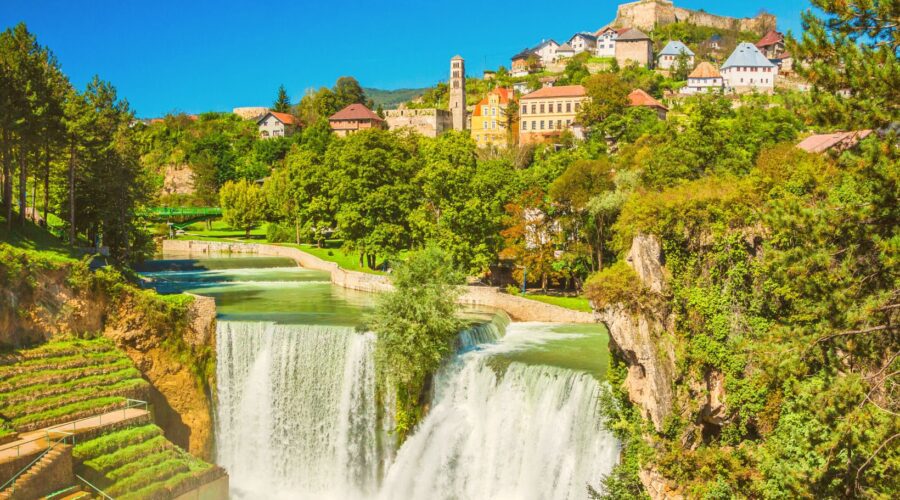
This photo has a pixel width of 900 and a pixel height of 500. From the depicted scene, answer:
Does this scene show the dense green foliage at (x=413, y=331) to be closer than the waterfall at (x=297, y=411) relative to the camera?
Yes

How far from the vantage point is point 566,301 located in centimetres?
3581

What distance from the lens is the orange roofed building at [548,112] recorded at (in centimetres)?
8225

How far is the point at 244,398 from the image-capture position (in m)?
29.5

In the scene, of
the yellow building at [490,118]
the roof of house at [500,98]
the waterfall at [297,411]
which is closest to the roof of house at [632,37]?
the roof of house at [500,98]

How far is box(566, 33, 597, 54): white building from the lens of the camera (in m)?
124

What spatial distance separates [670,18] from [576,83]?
4500 cm

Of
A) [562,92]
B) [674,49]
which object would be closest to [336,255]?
[562,92]

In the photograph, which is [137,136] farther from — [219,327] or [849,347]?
[849,347]

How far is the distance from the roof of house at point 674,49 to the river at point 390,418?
85.8m

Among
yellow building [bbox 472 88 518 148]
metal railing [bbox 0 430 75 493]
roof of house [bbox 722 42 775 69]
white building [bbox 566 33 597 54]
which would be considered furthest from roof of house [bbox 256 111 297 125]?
metal railing [bbox 0 430 75 493]

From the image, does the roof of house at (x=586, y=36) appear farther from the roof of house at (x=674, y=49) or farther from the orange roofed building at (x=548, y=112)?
the orange roofed building at (x=548, y=112)

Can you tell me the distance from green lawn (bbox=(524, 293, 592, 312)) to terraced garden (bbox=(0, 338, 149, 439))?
1844 cm

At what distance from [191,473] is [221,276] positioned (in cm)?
2481

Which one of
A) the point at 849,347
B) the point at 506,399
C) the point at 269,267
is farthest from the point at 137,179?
the point at 849,347
